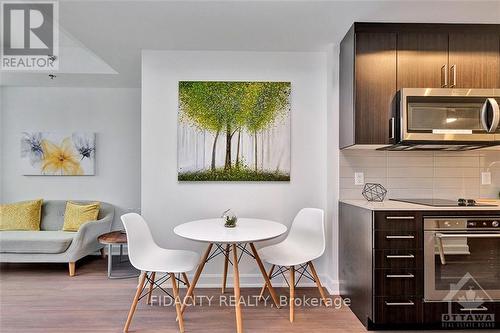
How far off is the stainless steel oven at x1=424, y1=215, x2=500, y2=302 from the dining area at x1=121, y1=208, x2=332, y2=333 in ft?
2.61

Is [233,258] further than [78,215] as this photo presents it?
No

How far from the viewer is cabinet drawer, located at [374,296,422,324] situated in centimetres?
215

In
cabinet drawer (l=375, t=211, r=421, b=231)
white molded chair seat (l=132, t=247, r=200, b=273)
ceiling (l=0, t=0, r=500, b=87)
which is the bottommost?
white molded chair seat (l=132, t=247, r=200, b=273)

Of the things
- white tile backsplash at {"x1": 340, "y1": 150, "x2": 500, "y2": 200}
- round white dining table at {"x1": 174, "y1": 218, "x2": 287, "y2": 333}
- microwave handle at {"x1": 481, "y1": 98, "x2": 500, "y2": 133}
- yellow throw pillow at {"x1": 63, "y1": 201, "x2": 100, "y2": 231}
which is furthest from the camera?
yellow throw pillow at {"x1": 63, "y1": 201, "x2": 100, "y2": 231}

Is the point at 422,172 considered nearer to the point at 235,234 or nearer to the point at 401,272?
the point at 401,272

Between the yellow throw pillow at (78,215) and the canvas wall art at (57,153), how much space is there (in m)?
0.56

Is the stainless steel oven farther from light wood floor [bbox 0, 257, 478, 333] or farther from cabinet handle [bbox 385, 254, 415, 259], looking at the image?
light wood floor [bbox 0, 257, 478, 333]

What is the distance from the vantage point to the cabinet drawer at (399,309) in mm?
2148

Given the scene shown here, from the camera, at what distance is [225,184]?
9.95 feet

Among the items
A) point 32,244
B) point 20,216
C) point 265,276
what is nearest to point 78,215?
point 32,244

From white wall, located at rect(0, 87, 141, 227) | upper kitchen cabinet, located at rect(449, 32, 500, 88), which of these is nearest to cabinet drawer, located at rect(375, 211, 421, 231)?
upper kitchen cabinet, located at rect(449, 32, 500, 88)

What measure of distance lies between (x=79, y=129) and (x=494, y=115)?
15.5 ft

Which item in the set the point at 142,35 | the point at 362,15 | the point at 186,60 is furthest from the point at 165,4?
the point at 362,15

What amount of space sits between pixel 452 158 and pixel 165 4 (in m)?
2.90
